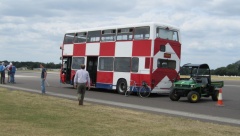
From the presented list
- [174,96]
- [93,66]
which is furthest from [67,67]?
[174,96]

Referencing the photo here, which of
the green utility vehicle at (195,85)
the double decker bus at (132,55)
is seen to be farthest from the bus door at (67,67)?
the green utility vehicle at (195,85)

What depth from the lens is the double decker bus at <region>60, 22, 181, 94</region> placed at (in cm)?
2150

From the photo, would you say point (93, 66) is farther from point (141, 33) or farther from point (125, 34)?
point (141, 33)

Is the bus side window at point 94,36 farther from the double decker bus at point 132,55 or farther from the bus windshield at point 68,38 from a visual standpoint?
the bus windshield at point 68,38

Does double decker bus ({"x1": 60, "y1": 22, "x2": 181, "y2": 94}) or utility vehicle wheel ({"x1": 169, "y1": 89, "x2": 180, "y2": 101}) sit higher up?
double decker bus ({"x1": 60, "y1": 22, "x2": 181, "y2": 94})

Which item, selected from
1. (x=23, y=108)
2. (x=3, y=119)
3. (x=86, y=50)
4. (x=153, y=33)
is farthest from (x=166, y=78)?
(x=3, y=119)

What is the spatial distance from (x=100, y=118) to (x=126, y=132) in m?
2.39

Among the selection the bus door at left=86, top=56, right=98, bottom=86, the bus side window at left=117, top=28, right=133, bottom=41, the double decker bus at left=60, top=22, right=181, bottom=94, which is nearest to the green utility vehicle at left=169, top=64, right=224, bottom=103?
the double decker bus at left=60, top=22, right=181, bottom=94

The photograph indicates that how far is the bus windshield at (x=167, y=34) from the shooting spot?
21.7 metres

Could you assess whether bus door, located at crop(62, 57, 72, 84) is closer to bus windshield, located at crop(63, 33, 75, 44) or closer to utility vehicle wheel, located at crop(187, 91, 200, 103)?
bus windshield, located at crop(63, 33, 75, 44)

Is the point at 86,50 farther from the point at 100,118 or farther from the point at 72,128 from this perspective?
the point at 72,128

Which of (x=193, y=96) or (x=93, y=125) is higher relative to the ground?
(x=193, y=96)

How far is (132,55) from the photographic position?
2245 centimetres

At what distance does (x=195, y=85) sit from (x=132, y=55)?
494cm
